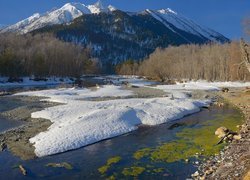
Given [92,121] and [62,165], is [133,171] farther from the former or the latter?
[92,121]

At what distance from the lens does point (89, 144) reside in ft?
99.3

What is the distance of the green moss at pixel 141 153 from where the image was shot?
1035 inches

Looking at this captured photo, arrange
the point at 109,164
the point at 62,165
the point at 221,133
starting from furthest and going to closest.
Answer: the point at 221,133 → the point at 109,164 → the point at 62,165

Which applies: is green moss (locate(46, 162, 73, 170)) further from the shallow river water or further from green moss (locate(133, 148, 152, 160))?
green moss (locate(133, 148, 152, 160))

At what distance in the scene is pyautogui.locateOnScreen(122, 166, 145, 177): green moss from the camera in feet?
72.5

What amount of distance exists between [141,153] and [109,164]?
11.9ft

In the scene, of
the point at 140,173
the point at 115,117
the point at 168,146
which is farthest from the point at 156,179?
the point at 115,117

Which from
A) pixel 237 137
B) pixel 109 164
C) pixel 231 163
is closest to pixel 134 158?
pixel 109 164

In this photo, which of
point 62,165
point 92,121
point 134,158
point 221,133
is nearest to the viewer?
point 62,165

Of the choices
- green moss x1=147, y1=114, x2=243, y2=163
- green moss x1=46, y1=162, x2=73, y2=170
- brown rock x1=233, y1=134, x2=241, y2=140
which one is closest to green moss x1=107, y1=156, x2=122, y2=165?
green moss x1=147, y1=114, x2=243, y2=163

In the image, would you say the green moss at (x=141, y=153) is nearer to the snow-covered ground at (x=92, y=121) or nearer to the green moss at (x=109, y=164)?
the green moss at (x=109, y=164)

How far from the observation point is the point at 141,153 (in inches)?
1069

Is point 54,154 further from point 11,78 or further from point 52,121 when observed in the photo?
point 11,78

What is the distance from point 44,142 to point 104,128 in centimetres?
704
